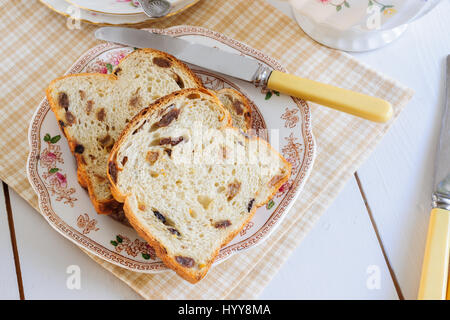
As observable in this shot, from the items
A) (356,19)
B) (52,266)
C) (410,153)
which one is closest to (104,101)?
(52,266)

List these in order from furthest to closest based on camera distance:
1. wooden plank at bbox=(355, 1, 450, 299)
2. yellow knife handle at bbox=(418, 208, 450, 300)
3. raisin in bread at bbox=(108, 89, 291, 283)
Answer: wooden plank at bbox=(355, 1, 450, 299), yellow knife handle at bbox=(418, 208, 450, 300), raisin in bread at bbox=(108, 89, 291, 283)

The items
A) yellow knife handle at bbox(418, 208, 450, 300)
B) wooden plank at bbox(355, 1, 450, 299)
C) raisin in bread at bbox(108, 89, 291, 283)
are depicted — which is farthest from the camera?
wooden plank at bbox(355, 1, 450, 299)

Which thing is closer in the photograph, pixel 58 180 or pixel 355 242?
pixel 58 180

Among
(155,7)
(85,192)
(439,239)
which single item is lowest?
(439,239)

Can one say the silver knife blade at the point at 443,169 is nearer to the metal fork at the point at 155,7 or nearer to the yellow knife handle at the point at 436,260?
the yellow knife handle at the point at 436,260

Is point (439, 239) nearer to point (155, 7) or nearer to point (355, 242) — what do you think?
point (355, 242)

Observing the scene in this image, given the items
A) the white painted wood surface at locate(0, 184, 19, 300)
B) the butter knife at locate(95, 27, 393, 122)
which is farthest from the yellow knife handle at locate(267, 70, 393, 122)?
the white painted wood surface at locate(0, 184, 19, 300)

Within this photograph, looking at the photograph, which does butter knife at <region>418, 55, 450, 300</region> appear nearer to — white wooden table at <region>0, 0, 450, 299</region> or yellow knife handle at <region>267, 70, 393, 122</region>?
white wooden table at <region>0, 0, 450, 299</region>

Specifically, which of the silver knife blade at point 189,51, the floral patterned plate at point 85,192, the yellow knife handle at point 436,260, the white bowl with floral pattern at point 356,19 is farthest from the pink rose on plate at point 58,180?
the yellow knife handle at point 436,260
